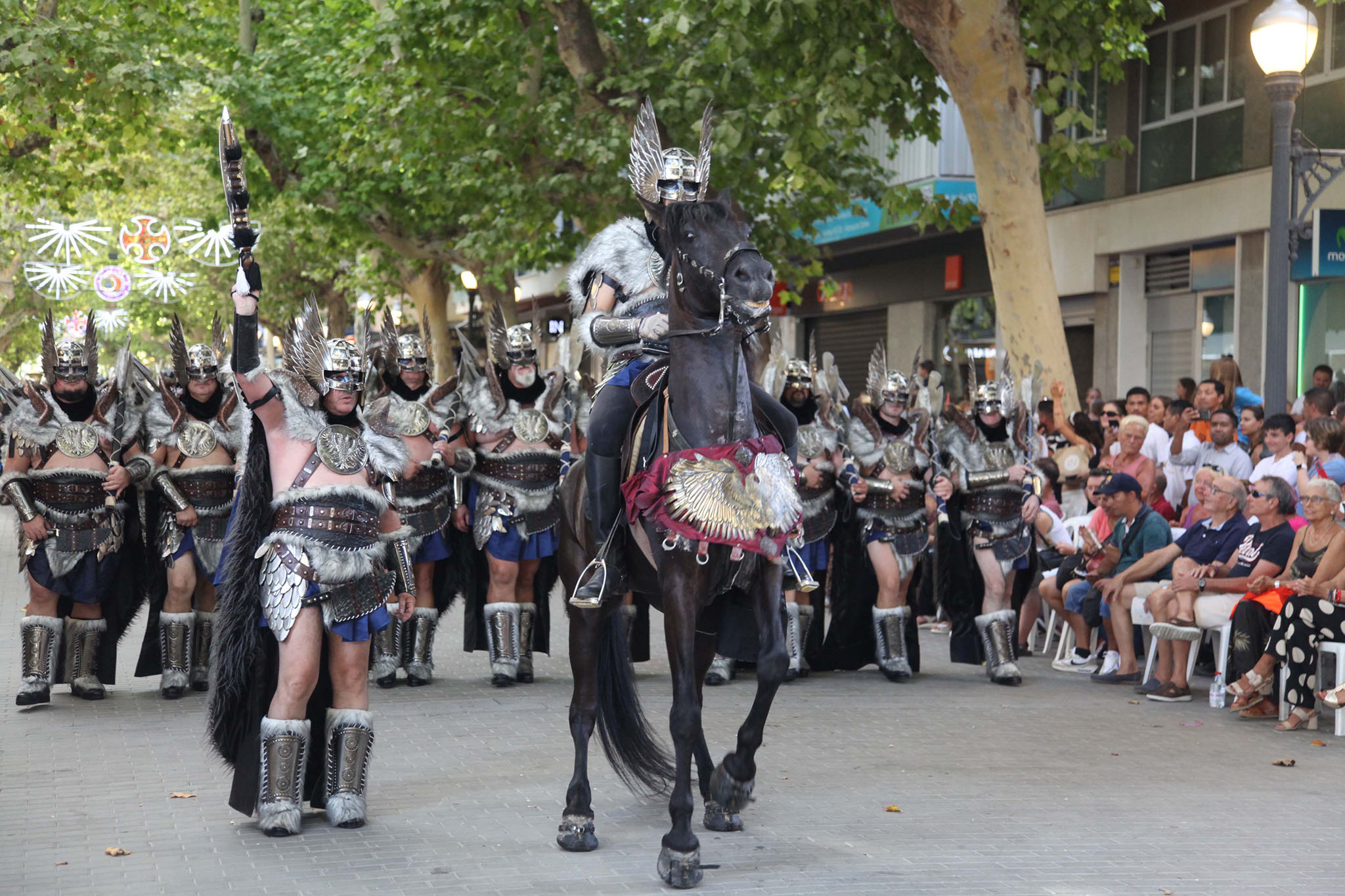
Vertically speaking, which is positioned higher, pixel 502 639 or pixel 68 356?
pixel 68 356

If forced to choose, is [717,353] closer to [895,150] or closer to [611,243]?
[611,243]

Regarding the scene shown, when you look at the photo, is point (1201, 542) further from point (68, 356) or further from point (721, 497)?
point (68, 356)

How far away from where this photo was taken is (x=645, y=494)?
632 cm

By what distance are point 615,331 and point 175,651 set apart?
4.91 m

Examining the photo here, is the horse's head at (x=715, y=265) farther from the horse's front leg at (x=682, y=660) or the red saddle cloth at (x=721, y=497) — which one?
the horse's front leg at (x=682, y=660)

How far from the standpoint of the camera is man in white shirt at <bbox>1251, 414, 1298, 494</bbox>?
11.2 meters

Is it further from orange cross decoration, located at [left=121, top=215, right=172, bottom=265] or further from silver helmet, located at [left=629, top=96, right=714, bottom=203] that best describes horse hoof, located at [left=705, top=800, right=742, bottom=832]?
orange cross decoration, located at [left=121, top=215, right=172, bottom=265]

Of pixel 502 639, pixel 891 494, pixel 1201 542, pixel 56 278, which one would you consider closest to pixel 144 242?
pixel 56 278

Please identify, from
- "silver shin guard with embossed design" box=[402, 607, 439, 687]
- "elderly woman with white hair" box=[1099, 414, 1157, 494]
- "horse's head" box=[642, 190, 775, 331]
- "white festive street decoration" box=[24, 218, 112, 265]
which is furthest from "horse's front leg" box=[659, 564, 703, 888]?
"white festive street decoration" box=[24, 218, 112, 265]

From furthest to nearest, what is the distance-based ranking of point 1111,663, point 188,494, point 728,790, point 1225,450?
point 1225,450 → point 1111,663 → point 188,494 → point 728,790

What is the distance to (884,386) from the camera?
37.0 feet

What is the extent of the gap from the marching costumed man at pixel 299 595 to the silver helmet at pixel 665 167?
1.53 m

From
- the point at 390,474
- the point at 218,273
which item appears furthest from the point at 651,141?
the point at 218,273

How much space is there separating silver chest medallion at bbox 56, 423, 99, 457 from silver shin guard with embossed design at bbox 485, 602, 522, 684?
2804mm
